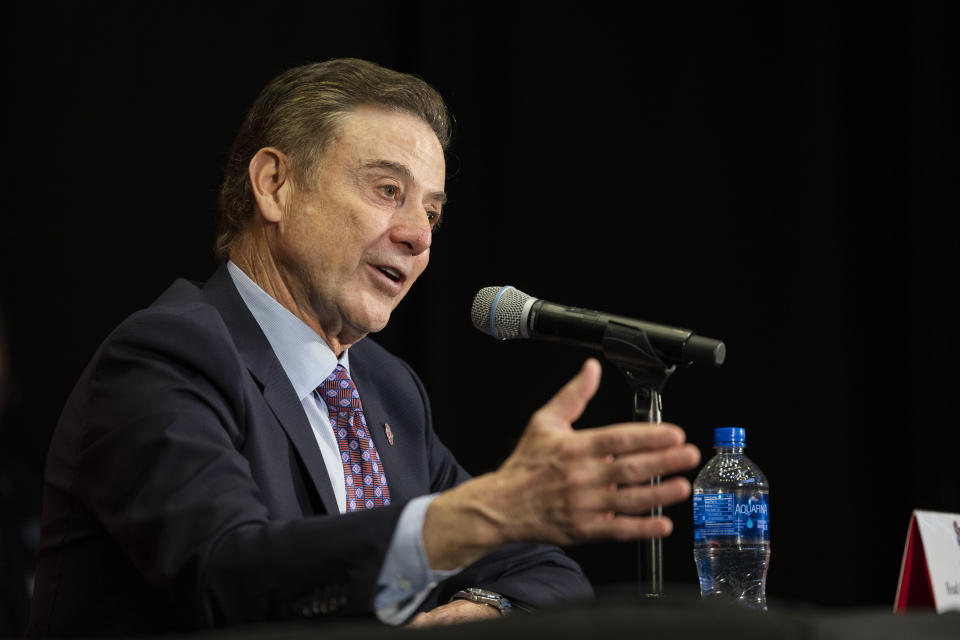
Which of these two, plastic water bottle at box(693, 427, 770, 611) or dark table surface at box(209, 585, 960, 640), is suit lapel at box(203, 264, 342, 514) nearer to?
plastic water bottle at box(693, 427, 770, 611)

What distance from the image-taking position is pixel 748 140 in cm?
322

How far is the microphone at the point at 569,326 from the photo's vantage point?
1.34 m

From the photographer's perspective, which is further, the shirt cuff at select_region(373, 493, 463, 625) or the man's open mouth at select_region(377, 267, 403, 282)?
the man's open mouth at select_region(377, 267, 403, 282)

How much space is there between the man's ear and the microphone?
22.3 inches

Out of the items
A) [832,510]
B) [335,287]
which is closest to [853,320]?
[832,510]

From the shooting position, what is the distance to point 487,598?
6.30ft

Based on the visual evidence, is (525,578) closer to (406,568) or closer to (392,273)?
(392,273)

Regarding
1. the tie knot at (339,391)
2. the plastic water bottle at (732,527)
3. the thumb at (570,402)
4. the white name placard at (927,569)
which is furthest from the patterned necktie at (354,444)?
the white name placard at (927,569)

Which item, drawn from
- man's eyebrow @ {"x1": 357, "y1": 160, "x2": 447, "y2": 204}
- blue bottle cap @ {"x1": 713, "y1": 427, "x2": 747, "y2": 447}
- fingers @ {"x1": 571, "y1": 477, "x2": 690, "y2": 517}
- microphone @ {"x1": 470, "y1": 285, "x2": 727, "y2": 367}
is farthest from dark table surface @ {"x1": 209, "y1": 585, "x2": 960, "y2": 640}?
man's eyebrow @ {"x1": 357, "y1": 160, "x2": 447, "y2": 204}

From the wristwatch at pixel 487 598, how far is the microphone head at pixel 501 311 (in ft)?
1.85

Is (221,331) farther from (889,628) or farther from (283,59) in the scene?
(283,59)

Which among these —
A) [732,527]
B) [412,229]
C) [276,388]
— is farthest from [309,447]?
[732,527]

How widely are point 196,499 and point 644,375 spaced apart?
598mm

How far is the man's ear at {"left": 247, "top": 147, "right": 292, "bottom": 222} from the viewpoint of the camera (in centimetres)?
203
